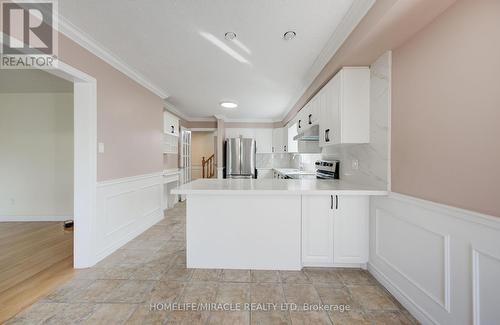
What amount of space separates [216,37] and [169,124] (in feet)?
9.41

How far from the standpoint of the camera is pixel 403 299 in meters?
1.67

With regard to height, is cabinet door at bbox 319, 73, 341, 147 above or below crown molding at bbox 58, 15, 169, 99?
below

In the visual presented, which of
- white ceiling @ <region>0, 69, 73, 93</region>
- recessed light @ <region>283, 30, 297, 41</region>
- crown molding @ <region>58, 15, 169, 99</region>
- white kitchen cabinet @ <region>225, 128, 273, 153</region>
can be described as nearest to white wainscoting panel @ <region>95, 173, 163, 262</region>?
crown molding @ <region>58, 15, 169, 99</region>

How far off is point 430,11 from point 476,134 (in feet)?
2.81

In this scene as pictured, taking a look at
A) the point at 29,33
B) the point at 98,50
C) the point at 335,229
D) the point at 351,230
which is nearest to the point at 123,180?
the point at 98,50

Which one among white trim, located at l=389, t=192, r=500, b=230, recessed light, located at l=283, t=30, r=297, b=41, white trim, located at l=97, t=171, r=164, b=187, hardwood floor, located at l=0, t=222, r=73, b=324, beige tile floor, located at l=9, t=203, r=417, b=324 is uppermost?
recessed light, located at l=283, t=30, r=297, b=41

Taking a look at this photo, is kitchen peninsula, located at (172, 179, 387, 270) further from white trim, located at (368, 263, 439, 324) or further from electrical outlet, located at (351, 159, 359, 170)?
electrical outlet, located at (351, 159, 359, 170)

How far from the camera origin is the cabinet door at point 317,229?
2.15 meters

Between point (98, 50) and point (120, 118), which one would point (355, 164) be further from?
point (98, 50)

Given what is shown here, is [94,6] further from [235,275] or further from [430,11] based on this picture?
[235,275]

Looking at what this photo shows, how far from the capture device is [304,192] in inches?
77.2

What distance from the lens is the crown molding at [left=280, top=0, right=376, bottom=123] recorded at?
5.11 ft

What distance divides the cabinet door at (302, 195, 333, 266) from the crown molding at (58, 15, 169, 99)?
2817mm

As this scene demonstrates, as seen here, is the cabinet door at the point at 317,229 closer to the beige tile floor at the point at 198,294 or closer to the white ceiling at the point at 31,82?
the beige tile floor at the point at 198,294
